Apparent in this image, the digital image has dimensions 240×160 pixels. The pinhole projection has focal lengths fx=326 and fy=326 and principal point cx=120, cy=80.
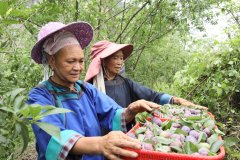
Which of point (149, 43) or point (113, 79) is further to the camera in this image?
point (149, 43)

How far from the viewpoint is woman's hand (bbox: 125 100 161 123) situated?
1.55 metres

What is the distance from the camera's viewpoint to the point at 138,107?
1.57m

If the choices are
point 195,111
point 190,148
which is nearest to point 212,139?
point 190,148

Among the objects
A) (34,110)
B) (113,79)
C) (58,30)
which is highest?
→ (58,30)

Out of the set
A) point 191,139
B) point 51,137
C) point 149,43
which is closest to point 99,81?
point 51,137

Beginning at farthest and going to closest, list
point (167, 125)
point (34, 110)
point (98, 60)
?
point (98, 60) → point (167, 125) → point (34, 110)

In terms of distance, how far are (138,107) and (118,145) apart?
58 centimetres

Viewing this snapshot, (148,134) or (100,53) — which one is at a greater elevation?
(100,53)

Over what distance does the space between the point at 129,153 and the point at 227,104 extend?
2.11 metres

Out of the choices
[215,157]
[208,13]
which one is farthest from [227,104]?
[208,13]

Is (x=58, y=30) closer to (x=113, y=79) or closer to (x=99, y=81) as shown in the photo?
(x=99, y=81)

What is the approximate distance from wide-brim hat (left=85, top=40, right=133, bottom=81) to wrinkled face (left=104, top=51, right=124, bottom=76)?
52mm

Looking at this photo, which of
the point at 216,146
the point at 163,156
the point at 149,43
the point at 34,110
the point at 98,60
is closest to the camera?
the point at 34,110

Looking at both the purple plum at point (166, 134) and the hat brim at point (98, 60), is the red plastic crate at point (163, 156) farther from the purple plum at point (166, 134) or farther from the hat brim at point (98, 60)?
the hat brim at point (98, 60)
